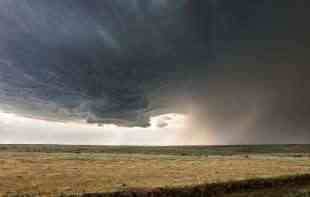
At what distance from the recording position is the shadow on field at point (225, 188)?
3316 centimetres

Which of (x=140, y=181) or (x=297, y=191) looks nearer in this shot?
(x=297, y=191)

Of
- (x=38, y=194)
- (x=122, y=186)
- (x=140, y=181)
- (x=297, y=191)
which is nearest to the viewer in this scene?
(x=38, y=194)

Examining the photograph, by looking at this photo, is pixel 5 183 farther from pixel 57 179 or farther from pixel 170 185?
pixel 170 185

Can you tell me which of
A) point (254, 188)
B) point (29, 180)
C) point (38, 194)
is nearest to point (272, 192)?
point (254, 188)

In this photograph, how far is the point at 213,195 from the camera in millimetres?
36312

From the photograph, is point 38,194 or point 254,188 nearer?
point 38,194

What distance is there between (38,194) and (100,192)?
5.89m

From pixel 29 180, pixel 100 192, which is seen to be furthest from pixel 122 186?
pixel 29 180

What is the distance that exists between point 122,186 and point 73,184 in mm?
6128

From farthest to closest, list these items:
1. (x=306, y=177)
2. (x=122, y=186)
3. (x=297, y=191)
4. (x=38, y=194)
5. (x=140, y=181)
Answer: (x=306, y=177)
(x=140, y=181)
(x=297, y=191)
(x=122, y=186)
(x=38, y=194)

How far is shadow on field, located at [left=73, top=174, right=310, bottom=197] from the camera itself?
33156 millimetres

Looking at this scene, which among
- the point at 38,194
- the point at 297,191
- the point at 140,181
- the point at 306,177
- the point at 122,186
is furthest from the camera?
the point at 306,177

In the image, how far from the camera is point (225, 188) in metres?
38.8

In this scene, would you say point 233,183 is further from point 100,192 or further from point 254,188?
point 100,192
